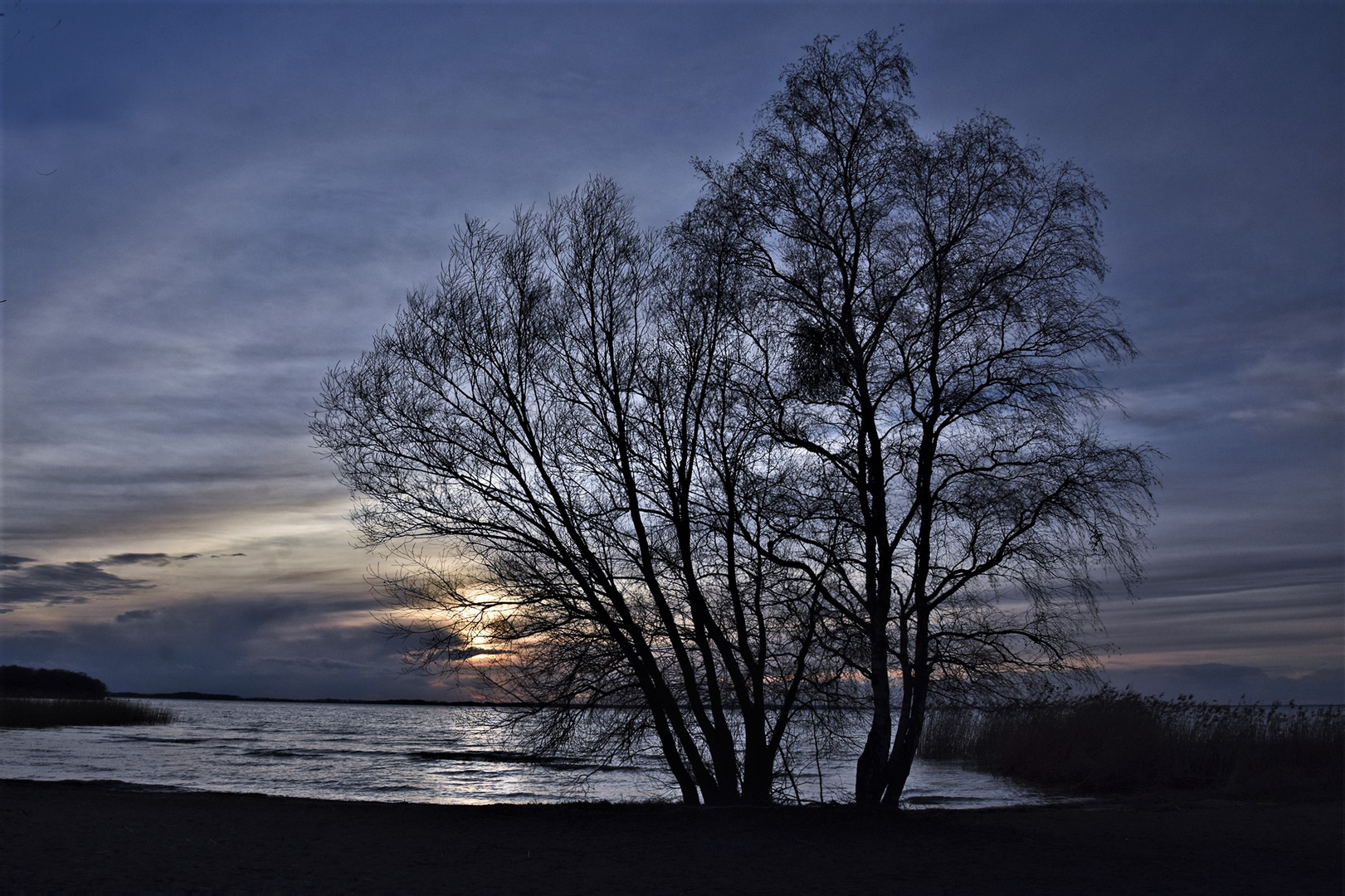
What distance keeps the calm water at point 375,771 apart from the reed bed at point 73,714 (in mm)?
1454

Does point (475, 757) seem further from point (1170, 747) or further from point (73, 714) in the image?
point (1170, 747)

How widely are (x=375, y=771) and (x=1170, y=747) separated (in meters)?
26.7

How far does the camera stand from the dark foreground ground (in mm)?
10039

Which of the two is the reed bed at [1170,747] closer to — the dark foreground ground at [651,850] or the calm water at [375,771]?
the calm water at [375,771]

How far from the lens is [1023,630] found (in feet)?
44.2

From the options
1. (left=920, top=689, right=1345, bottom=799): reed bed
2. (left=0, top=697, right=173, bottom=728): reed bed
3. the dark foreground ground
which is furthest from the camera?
(left=0, top=697, right=173, bottom=728): reed bed

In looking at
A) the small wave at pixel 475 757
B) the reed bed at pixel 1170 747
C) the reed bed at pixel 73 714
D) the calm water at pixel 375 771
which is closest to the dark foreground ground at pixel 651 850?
the calm water at pixel 375 771

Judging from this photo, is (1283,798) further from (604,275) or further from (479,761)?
(479,761)

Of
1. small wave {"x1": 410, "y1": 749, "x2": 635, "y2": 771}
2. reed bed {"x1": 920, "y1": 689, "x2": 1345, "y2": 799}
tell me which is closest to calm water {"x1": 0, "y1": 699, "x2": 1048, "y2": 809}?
small wave {"x1": 410, "y1": 749, "x2": 635, "y2": 771}

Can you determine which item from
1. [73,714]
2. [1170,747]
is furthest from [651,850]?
[73,714]

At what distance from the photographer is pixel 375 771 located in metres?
33.4

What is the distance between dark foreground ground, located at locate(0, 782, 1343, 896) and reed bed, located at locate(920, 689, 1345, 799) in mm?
4123

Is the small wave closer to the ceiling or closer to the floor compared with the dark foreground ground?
closer to the floor

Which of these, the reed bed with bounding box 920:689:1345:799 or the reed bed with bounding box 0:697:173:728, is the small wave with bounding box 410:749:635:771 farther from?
the reed bed with bounding box 0:697:173:728
